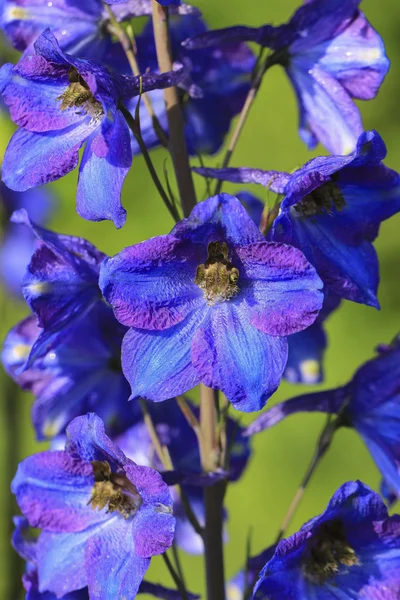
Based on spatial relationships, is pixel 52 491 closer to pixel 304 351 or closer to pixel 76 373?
pixel 76 373

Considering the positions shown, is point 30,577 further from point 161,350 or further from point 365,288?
point 365,288

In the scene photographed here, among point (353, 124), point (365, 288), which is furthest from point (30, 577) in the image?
point (353, 124)

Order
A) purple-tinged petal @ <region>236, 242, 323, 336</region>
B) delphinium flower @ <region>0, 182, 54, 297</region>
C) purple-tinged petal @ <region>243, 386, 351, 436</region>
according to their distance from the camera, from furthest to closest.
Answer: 1. delphinium flower @ <region>0, 182, 54, 297</region>
2. purple-tinged petal @ <region>243, 386, 351, 436</region>
3. purple-tinged petal @ <region>236, 242, 323, 336</region>

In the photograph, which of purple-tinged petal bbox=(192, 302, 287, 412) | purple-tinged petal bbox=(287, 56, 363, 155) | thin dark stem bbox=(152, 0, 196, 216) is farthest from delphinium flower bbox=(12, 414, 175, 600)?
purple-tinged petal bbox=(287, 56, 363, 155)

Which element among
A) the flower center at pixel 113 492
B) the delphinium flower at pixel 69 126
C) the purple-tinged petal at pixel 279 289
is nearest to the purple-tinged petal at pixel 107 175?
the delphinium flower at pixel 69 126

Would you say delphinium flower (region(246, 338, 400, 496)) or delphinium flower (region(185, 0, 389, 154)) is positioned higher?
delphinium flower (region(185, 0, 389, 154))

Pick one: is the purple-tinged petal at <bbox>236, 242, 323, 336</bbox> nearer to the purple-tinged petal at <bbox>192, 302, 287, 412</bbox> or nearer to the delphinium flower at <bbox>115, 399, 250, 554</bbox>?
the purple-tinged petal at <bbox>192, 302, 287, 412</bbox>
